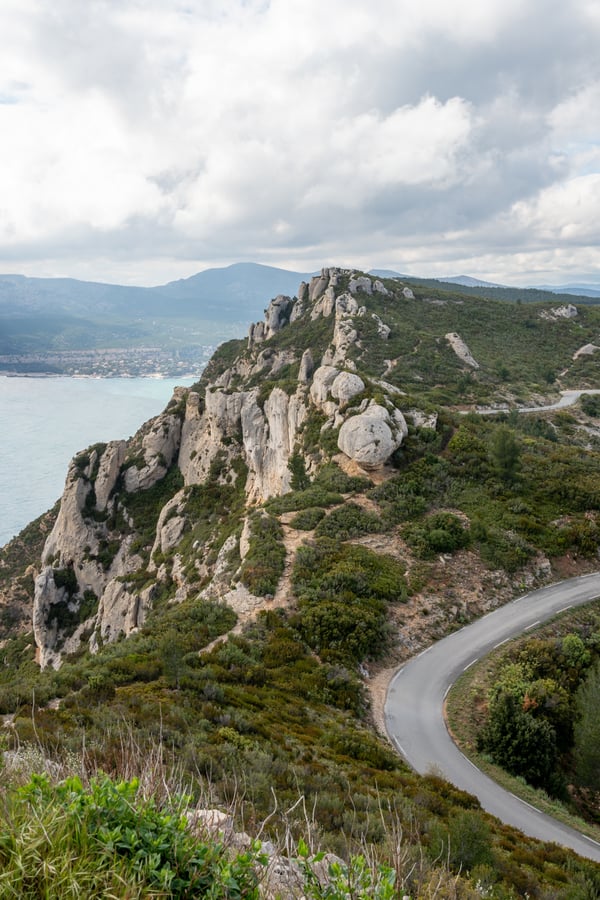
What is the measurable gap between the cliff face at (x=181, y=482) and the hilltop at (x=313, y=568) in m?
0.21

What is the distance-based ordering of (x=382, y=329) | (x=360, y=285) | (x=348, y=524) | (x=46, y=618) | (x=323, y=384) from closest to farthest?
(x=348, y=524) → (x=323, y=384) → (x=46, y=618) → (x=382, y=329) → (x=360, y=285)

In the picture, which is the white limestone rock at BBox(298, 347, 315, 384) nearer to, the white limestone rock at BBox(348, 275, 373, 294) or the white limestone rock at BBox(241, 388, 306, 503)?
the white limestone rock at BBox(241, 388, 306, 503)

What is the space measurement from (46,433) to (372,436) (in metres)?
139

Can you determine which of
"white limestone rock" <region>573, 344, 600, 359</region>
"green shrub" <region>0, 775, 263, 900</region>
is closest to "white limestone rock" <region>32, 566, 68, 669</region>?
"green shrub" <region>0, 775, 263, 900</region>

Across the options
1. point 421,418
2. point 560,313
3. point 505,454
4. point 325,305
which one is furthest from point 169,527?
point 560,313

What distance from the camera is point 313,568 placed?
20828 millimetres

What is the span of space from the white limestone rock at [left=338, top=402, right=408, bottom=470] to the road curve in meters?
10.8

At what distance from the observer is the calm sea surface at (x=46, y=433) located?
98625 millimetres

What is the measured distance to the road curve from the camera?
11.6m

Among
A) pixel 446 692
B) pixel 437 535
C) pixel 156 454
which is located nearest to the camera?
pixel 446 692

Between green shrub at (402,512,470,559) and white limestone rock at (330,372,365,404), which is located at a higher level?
white limestone rock at (330,372,365,404)

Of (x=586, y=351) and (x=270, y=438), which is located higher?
(x=586, y=351)

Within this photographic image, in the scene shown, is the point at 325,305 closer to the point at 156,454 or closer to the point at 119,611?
the point at 156,454

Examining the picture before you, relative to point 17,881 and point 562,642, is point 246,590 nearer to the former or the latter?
point 562,642
